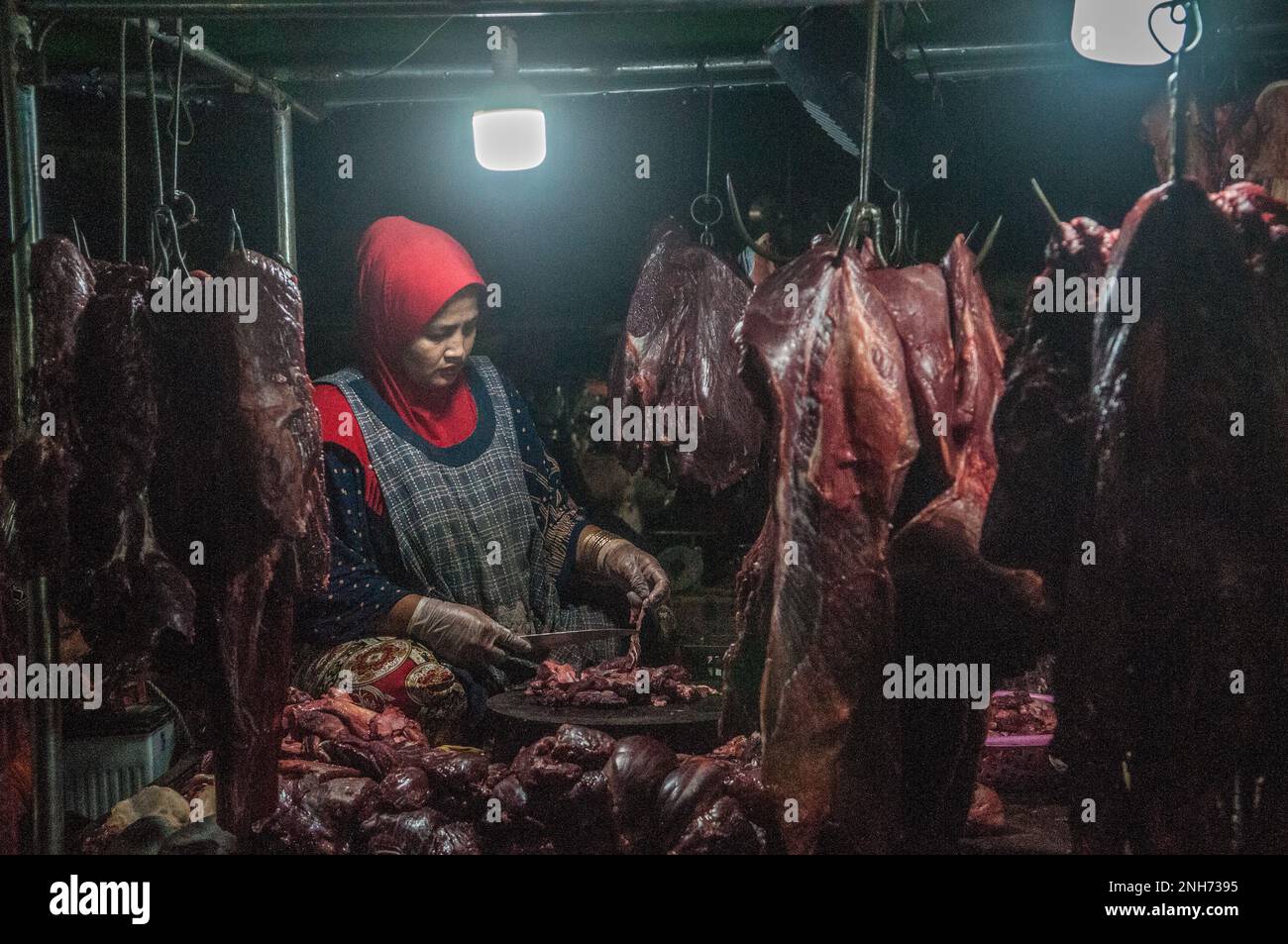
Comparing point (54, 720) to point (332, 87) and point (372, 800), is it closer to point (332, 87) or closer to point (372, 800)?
point (372, 800)

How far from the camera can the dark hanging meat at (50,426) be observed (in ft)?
10.0

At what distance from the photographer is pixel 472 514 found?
513cm

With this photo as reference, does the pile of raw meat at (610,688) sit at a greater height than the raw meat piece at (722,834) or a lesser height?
greater

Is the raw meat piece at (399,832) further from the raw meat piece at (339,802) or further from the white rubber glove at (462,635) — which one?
the white rubber glove at (462,635)

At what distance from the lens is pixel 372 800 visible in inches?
133

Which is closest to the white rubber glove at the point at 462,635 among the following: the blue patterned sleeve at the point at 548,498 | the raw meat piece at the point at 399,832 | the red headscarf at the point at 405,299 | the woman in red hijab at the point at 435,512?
the woman in red hijab at the point at 435,512

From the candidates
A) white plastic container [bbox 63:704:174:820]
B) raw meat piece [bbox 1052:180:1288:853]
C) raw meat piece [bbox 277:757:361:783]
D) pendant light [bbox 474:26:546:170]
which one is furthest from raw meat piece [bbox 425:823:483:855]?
pendant light [bbox 474:26:546:170]

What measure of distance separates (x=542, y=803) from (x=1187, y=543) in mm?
1949

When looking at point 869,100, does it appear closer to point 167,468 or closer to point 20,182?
point 167,468

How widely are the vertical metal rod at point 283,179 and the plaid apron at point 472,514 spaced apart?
1098 mm

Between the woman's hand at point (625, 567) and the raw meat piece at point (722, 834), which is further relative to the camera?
the woman's hand at point (625, 567)

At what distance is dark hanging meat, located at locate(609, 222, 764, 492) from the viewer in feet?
15.7
